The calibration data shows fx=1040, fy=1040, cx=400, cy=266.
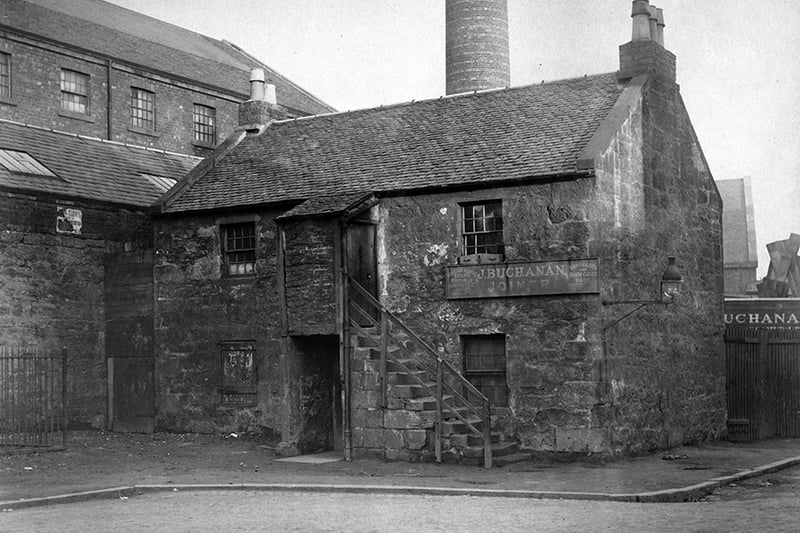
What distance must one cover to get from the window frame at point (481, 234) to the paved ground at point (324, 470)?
3.96 meters

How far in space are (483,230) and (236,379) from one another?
6.50 metres

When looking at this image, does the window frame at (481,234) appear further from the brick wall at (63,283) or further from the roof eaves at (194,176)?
the brick wall at (63,283)

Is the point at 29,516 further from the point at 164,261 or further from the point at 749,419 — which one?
the point at 749,419

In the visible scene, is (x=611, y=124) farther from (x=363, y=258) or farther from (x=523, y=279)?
(x=363, y=258)

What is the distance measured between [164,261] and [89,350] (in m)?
2.84

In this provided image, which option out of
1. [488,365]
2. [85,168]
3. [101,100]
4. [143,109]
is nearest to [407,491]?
[488,365]

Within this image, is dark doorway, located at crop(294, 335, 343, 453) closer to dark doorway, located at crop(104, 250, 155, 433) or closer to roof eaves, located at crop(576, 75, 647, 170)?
dark doorway, located at crop(104, 250, 155, 433)

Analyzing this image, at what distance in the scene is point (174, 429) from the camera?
22781 millimetres

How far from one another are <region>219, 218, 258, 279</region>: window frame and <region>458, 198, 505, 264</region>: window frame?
192 inches

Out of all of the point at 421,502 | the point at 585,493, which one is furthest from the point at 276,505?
the point at 585,493

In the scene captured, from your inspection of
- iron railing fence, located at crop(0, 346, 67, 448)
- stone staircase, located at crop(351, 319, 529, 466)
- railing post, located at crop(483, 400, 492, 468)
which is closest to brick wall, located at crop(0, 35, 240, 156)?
iron railing fence, located at crop(0, 346, 67, 448)

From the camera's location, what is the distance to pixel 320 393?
20.7 meters

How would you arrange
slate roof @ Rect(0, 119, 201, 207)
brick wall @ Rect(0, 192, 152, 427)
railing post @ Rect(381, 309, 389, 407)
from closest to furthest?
1. railing post @ Rect(381, 309, 389, 407)
2. brick wall @ Rect(0, 192, 152, 427)
3. slate roof @ Rect(0, 119, 201, 207)

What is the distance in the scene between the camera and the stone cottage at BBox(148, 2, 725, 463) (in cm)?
1852
